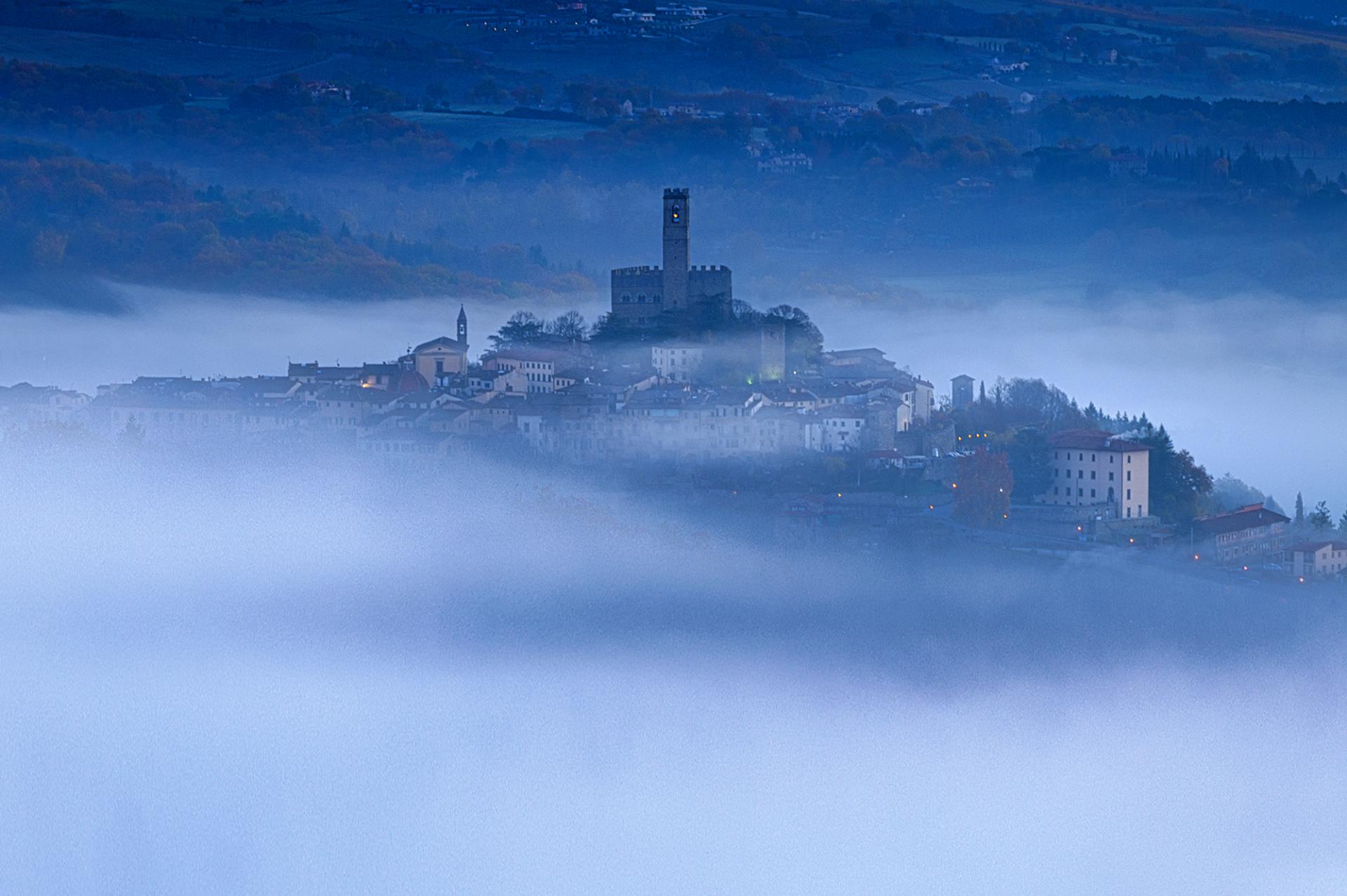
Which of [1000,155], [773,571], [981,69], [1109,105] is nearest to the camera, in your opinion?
[773,571]

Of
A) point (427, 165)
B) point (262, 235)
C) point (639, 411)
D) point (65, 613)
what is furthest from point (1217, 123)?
point (65, 613)

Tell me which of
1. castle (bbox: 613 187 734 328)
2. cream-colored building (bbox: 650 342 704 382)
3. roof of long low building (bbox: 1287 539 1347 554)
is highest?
castle (bbox: 613 187 734 328)

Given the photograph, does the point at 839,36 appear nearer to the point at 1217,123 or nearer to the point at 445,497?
the point at 1217,123

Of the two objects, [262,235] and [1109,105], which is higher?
[1109,105]

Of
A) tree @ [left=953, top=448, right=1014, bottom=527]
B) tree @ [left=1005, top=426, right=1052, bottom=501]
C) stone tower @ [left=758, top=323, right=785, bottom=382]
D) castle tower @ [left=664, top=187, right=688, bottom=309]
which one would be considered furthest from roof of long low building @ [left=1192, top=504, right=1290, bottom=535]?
castle tower @ [left=664, top=187, right=688, bottom=309]

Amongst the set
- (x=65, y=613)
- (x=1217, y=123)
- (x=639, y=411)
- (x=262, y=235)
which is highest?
(x=1217, y=123)

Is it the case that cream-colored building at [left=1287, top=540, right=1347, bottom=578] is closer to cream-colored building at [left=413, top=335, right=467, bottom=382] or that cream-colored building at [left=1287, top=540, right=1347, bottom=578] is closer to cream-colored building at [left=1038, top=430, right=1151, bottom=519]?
cream-colored building at [left=1038, top=430, right=1151, bottom=519]
